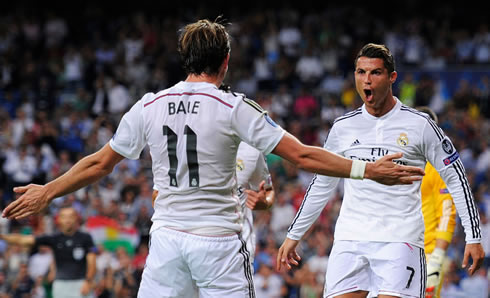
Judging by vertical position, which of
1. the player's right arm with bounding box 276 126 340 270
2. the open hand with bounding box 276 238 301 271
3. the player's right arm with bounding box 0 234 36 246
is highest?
the player's right arm with bounding box 276 126 340 270

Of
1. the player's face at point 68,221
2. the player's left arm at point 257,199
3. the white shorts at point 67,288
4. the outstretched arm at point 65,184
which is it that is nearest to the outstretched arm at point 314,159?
the outstretched arm at point 65,184

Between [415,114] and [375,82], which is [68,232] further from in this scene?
[415,114]

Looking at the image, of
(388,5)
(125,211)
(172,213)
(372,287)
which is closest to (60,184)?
(172,213)

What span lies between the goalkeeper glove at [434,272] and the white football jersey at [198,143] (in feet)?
8.29

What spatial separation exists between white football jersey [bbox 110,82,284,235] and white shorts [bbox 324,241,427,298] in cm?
137

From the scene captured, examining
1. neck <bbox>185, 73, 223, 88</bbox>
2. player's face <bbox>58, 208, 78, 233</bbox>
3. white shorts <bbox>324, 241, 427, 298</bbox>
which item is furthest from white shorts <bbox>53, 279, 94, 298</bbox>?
neck <bbox>185, 73, 223, 88</bbox>

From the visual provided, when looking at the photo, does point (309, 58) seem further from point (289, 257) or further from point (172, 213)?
point (172, 213)

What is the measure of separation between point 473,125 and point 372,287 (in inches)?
454

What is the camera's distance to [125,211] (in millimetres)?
14125

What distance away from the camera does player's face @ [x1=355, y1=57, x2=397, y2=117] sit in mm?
5715

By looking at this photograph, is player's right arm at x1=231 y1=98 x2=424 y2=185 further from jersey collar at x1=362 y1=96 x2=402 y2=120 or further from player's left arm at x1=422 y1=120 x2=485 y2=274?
jersey collar at x1=362 y1=96 x2=402 y2=120

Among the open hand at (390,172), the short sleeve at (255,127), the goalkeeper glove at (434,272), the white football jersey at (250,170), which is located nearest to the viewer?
the open hand at (390,172)

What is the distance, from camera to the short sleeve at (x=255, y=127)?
430 centimetres

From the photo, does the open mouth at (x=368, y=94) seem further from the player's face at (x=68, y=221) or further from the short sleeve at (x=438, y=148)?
the player's face at (x=68, y=221)
